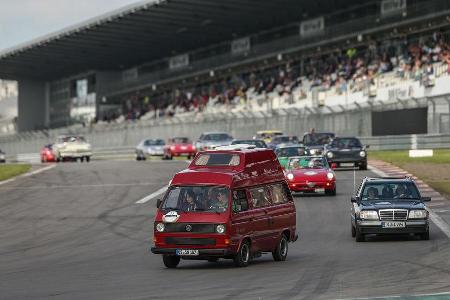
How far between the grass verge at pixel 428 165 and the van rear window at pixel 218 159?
15600mm

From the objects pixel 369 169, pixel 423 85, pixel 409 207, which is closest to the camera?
pixel 409 207

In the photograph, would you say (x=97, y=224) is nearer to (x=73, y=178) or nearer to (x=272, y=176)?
(x=272, y=176)

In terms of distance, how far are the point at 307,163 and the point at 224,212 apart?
1684cm

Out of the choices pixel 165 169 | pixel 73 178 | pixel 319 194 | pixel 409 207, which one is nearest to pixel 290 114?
pixel 165 169

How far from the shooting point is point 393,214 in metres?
21.8

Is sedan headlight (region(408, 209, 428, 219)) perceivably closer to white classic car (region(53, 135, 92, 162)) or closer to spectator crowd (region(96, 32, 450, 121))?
spectator crowd (region(96, 32, 450, 121))

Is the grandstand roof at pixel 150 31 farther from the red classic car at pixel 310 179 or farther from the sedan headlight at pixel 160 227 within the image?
the sedan headlight at pixel 160 227

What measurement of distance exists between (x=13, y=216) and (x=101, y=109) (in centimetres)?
7465

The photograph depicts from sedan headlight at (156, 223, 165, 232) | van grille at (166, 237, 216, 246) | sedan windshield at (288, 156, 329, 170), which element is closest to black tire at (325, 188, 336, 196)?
sedan windshield at (288, 156, 329, 170)

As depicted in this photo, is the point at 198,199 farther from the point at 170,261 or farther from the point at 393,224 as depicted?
the point at 393,224

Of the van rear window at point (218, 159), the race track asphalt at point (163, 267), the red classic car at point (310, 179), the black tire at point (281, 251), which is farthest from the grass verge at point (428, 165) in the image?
the van rear window at point (218, 159)

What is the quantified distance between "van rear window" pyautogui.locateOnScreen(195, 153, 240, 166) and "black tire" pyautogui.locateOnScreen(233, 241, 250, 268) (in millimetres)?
1575

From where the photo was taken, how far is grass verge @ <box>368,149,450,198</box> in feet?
126

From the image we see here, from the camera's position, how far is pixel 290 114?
62.2 meters
